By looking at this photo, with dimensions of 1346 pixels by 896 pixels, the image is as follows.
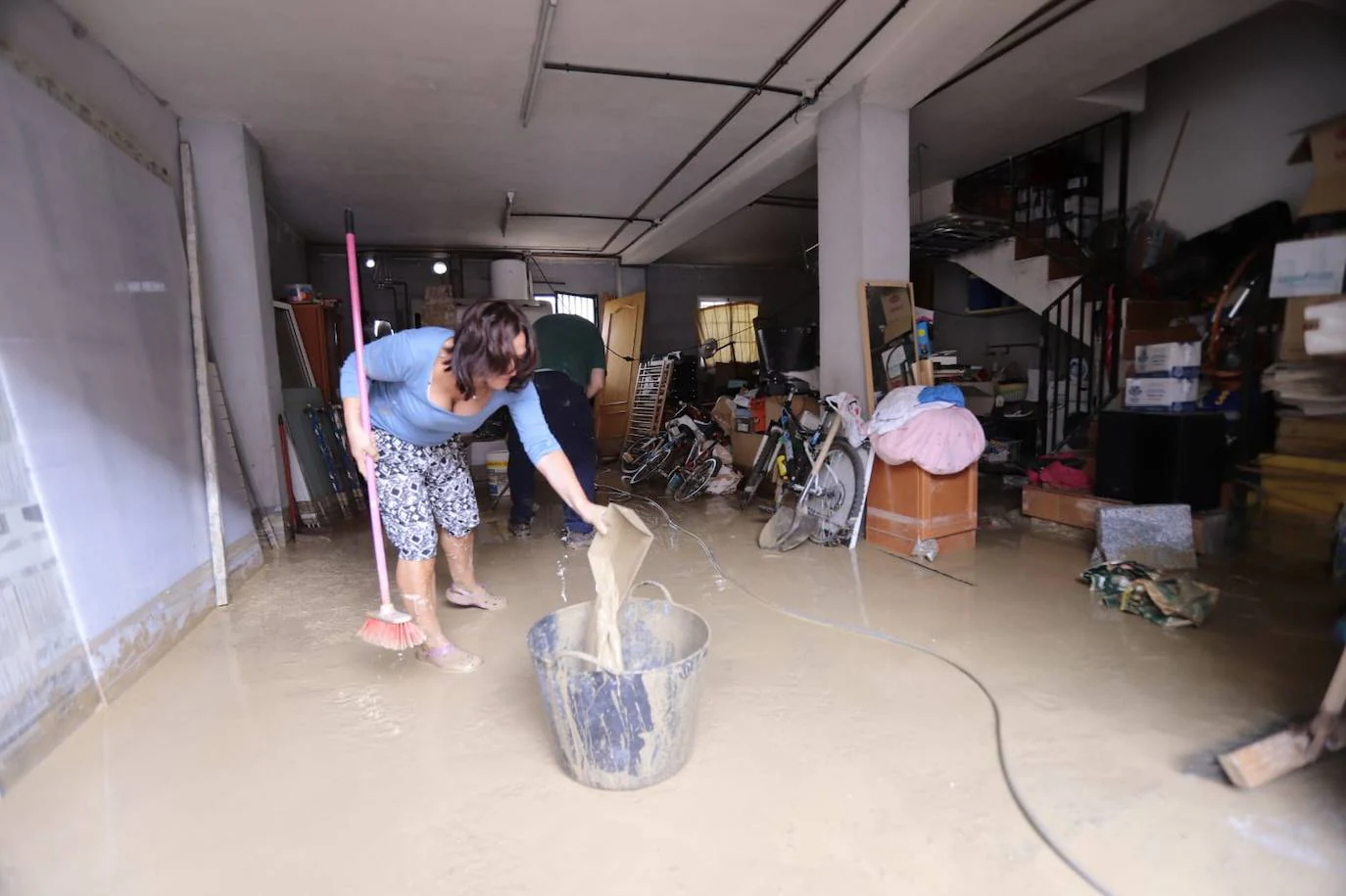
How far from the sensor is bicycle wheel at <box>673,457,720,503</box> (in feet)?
16.7

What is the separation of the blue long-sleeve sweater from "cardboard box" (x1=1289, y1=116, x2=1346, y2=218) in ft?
12.6

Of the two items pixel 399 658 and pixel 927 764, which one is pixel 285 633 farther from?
pixel 927 764

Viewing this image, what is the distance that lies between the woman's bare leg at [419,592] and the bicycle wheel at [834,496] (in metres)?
2.13

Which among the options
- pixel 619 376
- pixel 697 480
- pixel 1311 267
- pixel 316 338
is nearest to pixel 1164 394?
pixel 1311 267

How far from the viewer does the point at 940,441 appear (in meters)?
3.15

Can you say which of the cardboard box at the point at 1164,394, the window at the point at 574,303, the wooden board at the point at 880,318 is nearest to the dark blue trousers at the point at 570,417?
the wooden board at the point at 880,318

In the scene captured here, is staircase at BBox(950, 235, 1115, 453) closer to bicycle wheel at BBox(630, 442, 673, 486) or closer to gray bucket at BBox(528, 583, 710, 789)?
bicycle wheel at BBox(630, 442, 673, 486)

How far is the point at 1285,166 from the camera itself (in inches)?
159

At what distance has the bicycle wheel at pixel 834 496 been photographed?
3611mm

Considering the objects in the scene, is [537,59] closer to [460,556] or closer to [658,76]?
[658,76]

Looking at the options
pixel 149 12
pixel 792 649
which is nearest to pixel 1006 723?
pixel 792 649

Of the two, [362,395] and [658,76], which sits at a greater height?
[658,76]

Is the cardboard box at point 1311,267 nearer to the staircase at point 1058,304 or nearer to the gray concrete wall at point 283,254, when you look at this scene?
the staircase at point 1058,304

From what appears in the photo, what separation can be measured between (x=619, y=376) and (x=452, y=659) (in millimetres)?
6030
